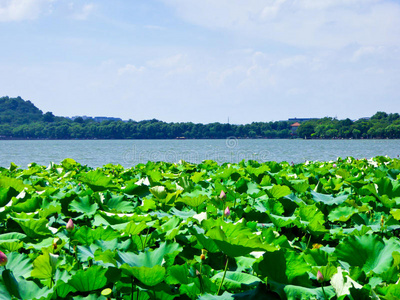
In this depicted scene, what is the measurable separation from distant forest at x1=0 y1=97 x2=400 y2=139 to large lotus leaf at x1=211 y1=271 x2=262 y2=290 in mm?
137746

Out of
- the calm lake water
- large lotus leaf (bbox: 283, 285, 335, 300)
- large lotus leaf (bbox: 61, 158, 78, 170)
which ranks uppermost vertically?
large lotus leaf (bbox: 283, 285, 335, 300)

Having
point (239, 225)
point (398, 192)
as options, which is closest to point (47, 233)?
point (239, 225)

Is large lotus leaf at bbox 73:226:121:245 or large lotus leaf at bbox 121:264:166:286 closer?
large lotus leaf at bbox 121:264:166:286

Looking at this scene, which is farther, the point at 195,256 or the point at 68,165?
the point at 68,165

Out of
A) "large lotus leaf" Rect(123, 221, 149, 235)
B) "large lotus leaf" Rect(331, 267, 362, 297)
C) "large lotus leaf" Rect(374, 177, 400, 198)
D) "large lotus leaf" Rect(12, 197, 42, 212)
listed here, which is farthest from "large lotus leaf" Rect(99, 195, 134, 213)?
"large lotus leaf" Rect(374, 177, 400, 198)

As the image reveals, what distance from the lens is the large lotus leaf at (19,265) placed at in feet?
5.68

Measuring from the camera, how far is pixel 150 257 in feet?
5.60

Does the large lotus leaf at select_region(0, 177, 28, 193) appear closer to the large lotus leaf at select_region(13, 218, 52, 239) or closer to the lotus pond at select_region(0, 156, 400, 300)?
the lotus pond at select_region(0, 156, 400, 300)

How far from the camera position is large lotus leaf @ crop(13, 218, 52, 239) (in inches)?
84.3

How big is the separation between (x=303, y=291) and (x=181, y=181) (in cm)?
227

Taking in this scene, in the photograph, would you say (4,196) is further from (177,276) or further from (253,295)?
(253,295)

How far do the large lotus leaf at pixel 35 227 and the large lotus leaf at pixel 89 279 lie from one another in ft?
2.35

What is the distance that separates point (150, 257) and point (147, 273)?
305 millimetres

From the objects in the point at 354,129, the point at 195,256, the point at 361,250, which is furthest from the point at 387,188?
the point at 354,129
